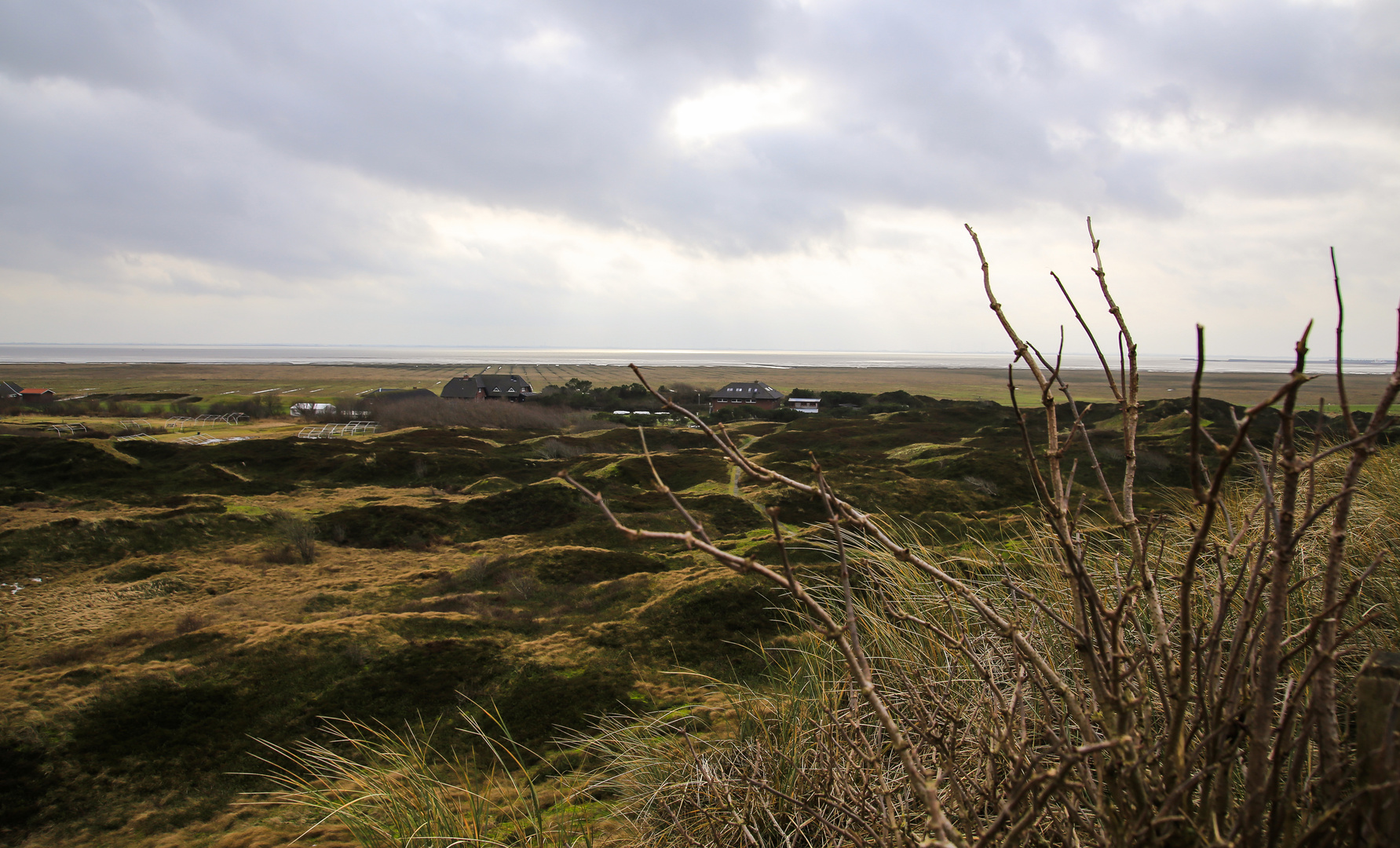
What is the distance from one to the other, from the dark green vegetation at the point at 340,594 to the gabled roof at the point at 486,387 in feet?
117

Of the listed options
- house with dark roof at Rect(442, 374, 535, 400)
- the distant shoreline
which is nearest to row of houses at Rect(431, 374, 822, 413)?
house with dark roof at Rect(442, 374, 535, 400)

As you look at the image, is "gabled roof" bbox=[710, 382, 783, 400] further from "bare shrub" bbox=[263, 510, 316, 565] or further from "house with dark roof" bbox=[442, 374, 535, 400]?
"bare shrub" bbox=[263, 510, 316, 565]

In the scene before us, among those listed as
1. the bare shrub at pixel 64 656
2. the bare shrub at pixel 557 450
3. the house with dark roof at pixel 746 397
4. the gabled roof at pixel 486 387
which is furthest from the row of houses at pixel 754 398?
the bare shrub at pixel 64 656

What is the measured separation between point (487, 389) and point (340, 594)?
2143 inches

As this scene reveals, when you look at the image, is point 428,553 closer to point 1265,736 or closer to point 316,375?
point 1265,736

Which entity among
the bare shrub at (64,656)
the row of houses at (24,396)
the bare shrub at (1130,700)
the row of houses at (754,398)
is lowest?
the bare shrub at (64,656)

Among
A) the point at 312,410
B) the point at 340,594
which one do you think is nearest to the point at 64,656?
the point at 340,594

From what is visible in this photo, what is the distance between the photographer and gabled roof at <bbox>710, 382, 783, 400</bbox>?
64.1 m

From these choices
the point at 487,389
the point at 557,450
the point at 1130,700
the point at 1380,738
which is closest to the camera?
the point at 1380,738

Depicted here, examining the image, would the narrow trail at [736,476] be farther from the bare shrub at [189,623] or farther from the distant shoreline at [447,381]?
the distant shoreline at [447,381]

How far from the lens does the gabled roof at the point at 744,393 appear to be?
64.1m

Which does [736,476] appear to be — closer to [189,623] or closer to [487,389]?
[189,623]

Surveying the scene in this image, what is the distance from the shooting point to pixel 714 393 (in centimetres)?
6612

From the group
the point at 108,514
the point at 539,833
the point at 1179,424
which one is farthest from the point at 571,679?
the point at 1179,424
